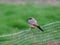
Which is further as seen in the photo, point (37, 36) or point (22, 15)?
point (22, 15)

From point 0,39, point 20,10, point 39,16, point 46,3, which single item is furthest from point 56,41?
point 46,3

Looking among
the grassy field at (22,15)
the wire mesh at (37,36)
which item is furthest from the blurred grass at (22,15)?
the wire mesh at (37,36)

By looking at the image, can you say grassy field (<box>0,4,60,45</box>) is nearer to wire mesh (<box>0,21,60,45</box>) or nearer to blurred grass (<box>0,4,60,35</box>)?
blurred grass (<box>0,4,60,35</box>)

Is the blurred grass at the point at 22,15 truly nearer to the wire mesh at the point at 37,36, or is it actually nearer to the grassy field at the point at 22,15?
the grassy field at the point at 22,15

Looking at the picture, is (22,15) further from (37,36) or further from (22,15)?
(37,36)

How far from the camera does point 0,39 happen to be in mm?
9461

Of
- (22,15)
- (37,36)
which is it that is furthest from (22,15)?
(37,36)

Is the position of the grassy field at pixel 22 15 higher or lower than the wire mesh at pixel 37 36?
higher

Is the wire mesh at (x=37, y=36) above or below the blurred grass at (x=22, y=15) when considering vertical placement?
below

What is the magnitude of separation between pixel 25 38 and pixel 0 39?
0.73 metres

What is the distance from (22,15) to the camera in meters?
14.8

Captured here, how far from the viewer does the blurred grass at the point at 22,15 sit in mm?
13158

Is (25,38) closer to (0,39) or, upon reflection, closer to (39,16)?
(0,39)

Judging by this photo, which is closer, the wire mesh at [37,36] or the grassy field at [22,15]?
the wire mesh at [37,36]
